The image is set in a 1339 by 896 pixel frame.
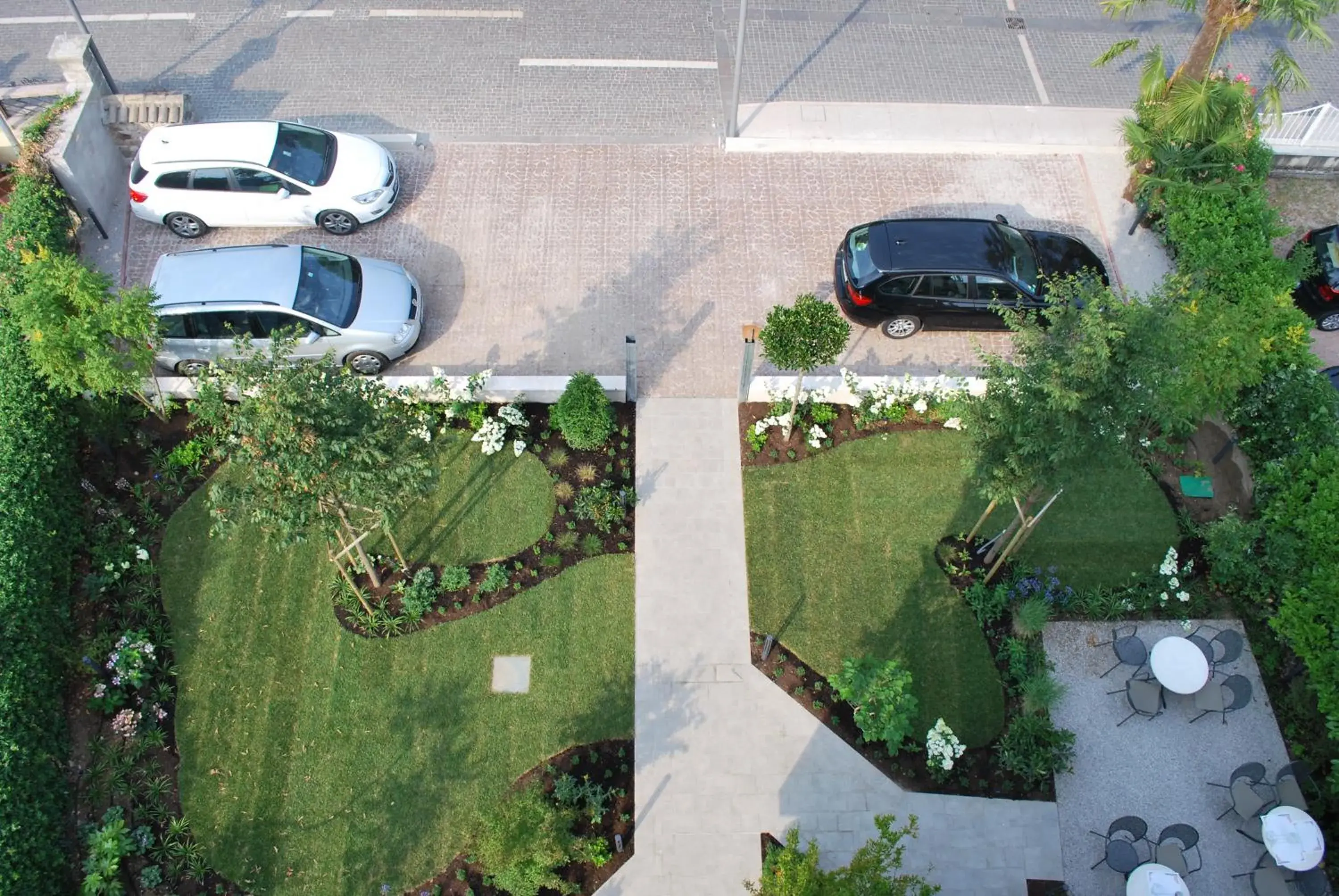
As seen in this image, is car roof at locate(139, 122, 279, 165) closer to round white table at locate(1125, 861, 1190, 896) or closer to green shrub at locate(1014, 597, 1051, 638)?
green shrub at locate(1014, 597, 1051, 638)

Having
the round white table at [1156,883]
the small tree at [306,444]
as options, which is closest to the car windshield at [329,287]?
the small tree at [306,444]

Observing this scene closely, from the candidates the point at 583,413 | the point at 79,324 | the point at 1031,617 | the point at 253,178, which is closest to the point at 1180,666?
the point at 1031,617

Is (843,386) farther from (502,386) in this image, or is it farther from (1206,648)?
(1206,648)

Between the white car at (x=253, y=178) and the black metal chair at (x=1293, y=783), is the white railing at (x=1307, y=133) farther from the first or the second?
the white car at (x=253, y=178)

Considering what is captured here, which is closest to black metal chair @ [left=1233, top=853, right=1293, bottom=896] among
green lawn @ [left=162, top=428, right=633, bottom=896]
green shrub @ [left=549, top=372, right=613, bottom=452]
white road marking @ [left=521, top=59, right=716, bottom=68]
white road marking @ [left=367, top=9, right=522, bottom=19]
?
green lawn @ [left=162, top=428, right=633, bottom=896]

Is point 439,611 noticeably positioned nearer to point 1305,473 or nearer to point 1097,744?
point 1097,744

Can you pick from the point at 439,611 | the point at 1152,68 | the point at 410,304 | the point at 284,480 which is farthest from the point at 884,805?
the point at 1152,68
